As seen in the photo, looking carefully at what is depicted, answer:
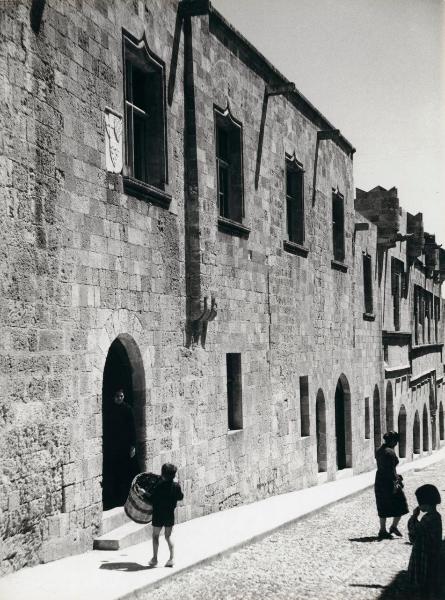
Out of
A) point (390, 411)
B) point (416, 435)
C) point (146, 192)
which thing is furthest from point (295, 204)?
point (416, 435)

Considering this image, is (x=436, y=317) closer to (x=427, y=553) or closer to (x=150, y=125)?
(x=150, y=125)

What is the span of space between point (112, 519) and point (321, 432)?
9430 millimetres

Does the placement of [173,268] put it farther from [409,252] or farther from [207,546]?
[409,252]

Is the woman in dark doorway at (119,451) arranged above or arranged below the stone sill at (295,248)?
below

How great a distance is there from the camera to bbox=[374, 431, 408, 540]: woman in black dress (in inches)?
410

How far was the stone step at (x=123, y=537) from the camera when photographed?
8.76 meters

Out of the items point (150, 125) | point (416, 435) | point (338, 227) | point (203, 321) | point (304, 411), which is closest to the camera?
point (150, 125)

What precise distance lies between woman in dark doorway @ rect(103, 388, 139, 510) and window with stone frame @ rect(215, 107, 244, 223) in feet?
14.9

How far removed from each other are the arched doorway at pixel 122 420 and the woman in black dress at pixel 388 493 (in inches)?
122

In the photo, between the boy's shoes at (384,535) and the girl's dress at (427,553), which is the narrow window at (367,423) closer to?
the boy's shoes at (384,535)

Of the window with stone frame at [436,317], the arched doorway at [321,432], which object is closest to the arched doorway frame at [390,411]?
the arched doorway at [321,432]

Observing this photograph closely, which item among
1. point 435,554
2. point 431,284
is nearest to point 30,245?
point 435,554

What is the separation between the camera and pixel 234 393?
520 inches

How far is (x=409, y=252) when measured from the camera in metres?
30.6
